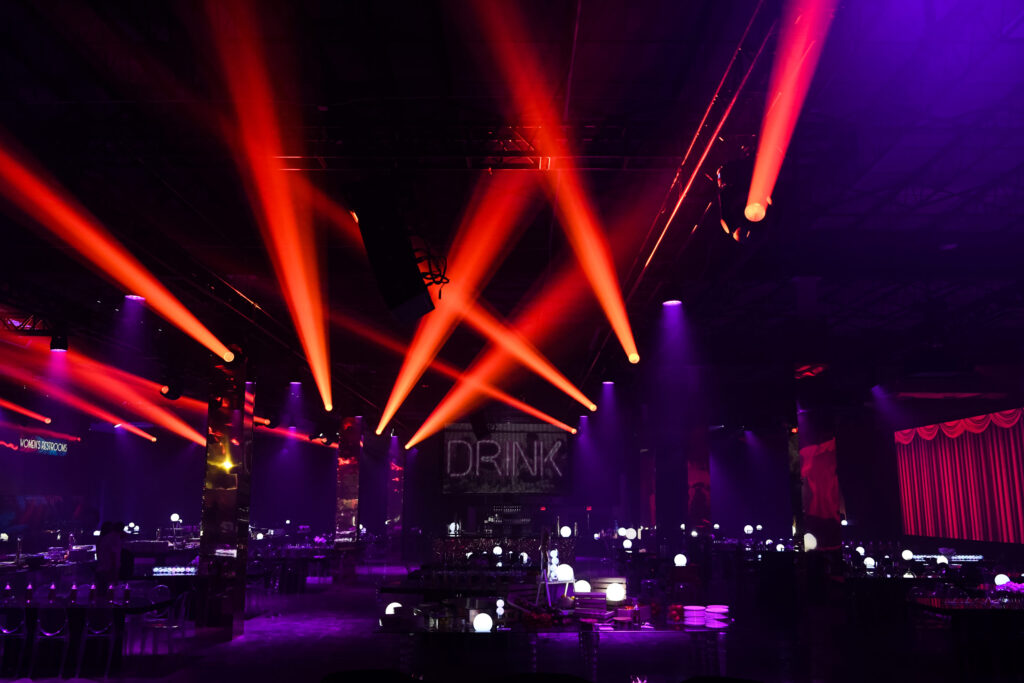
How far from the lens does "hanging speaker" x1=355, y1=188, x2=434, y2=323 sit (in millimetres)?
5871

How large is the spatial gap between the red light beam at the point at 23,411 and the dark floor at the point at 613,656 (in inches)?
413

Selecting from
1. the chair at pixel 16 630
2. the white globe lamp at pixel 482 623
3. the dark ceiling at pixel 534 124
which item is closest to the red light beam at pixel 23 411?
the dark ceiling at pixel 534 124

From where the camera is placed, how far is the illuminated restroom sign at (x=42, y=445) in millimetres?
18656

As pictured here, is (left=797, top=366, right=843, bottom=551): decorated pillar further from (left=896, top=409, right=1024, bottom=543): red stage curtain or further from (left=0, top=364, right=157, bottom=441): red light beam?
(left=0, top=364, right=157, bottom=441): red light beam

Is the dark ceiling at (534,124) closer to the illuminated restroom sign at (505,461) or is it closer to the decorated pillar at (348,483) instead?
the decorated pillar at (348,483)

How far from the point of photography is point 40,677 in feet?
25.8

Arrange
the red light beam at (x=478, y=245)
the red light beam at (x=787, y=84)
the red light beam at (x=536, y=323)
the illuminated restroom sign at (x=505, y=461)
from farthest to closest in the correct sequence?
the illuminated restroom sign at (x=505, y=461), the red light beam at (x=536, y=323), the red light beam at (x=478, y=245), the red light beam at (x=787, y=84)

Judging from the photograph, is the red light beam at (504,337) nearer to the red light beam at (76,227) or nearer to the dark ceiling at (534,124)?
the dark ceiling at (534,124)

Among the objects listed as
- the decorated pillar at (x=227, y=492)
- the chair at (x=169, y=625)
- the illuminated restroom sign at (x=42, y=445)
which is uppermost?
the illuminated restroom sign at (x=42, y=445)

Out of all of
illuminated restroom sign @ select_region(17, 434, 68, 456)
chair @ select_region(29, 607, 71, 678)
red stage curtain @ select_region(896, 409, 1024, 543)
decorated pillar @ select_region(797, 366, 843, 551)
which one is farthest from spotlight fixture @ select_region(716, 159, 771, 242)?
illuminated restroom sign @ select_region(17, 434, 68, 456)

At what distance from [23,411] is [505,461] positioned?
11.9 m

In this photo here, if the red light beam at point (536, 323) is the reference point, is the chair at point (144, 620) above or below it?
below

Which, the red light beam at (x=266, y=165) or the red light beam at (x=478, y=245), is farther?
the red light beam at (x=478, y=245)

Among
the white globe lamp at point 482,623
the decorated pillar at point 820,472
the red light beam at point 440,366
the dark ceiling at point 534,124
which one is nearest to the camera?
the dark ceiling at point 534,124
